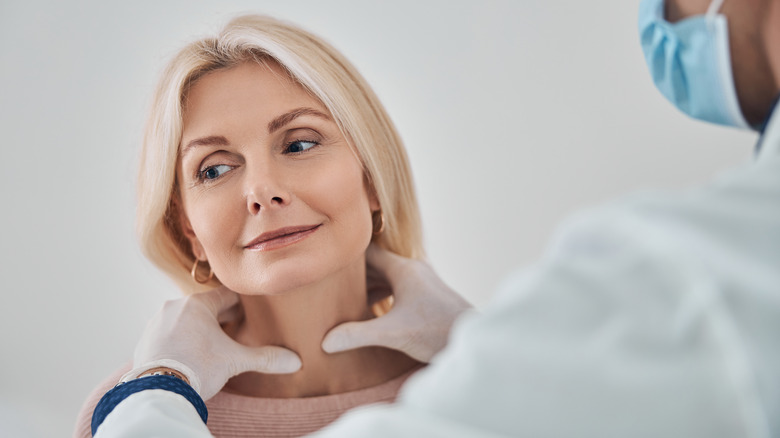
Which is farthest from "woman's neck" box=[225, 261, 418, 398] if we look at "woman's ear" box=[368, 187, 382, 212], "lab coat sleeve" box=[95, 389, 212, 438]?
"lab coat sleeve" box=[95, 389, 212, 438]

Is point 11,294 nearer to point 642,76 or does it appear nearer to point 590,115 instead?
point 590,115

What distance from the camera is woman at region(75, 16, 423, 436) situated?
1.37 m

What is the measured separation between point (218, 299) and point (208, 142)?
395 millimetres

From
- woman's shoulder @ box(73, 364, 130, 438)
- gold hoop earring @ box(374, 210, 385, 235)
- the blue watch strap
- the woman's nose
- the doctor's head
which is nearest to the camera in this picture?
the doctor's head

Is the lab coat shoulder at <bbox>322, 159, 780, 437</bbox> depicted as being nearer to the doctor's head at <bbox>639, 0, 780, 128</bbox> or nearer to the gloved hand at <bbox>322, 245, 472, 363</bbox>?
the doctor's head at <bbox>639, 0, 780, 128</bbox>

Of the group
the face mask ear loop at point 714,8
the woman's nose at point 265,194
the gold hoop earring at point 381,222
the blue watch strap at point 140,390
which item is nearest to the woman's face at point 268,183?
the woman's nose at point 265,194

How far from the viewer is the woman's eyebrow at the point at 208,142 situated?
4.57 feet

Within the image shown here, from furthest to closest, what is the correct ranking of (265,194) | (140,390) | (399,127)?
1. (399,127)
2. (265,194)
3. (140,390)

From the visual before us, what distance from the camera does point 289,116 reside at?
1403 millimetres

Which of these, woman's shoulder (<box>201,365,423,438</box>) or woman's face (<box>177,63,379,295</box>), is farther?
woman's shoulder (<box>201,365,423,438</box>)

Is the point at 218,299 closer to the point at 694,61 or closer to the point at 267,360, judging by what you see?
the point at 267,360

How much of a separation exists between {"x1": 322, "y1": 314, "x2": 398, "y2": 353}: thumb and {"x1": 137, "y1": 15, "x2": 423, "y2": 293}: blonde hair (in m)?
0.25

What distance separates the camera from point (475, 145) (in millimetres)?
2318

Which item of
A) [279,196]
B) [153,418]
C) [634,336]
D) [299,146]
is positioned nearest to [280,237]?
[279,196]
